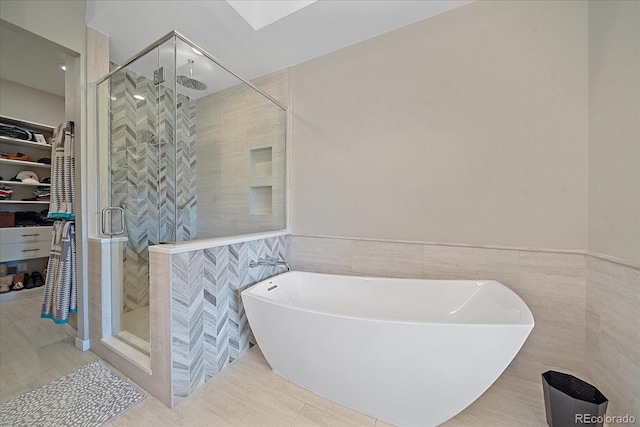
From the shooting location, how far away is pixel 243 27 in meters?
1.86

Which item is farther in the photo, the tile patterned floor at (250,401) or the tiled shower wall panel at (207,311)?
the tiled shower wall panel at (207,311)

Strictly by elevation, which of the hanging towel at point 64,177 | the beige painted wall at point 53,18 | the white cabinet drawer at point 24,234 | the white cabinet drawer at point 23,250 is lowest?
the white cabinet drawer at point 23,250

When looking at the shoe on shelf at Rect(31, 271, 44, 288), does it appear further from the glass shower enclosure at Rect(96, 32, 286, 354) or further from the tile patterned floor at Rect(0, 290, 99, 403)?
the glass shower enclosure at Rect(96, 32, 286, 354)

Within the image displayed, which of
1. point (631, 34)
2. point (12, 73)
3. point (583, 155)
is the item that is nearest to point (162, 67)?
point (631, 34)

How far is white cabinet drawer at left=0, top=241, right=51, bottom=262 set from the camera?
9.17 feet

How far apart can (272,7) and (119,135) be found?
1.59 metres

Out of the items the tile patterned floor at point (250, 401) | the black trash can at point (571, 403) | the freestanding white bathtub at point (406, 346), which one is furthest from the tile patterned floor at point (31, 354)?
the black trash can at point (571, 403)

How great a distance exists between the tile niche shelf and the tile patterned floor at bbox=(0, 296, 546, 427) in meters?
1.37

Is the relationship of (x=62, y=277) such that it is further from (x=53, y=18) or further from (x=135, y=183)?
(x=53, y=18)

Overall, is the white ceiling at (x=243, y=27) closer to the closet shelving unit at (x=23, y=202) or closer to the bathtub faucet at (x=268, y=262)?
the closet shelving unit at (x=23, y=202)

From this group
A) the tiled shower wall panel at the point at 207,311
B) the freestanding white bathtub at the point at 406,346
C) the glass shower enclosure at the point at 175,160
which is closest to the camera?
the freestanding white bathtub at the point at 406,346

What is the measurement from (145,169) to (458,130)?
94.3 inches

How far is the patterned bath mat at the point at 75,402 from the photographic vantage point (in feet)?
3.95

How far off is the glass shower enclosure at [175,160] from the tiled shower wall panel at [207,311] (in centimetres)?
25
